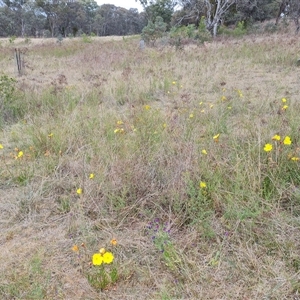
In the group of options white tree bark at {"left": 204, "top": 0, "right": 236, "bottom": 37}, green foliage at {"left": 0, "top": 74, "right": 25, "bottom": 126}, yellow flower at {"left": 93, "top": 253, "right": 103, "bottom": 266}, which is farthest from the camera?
white tree bark at {"left": 204, "top": 0, "right": 236, "bottom": 37}

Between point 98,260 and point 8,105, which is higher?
point 8,105

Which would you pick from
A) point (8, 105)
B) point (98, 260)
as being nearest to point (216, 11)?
point (8, 105)

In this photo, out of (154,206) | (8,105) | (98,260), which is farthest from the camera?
(8,105)

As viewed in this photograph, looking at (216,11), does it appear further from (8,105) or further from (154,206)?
(154,206)

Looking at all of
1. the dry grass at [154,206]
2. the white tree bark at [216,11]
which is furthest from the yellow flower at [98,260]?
the white tree bark at [216,11]

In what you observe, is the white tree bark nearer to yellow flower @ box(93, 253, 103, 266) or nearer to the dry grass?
the dry grass

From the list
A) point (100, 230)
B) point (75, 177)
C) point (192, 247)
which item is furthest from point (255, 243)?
point (75, 177)

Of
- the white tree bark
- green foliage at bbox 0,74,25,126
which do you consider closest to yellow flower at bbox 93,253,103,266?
green foliage at bbox 0,74,25,126

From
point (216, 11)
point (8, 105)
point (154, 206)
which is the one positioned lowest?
point (154, 206)

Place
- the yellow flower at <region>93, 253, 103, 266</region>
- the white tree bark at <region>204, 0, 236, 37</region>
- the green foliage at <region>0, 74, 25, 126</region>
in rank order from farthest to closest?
the white tree bark at <region>204, 0, 236, 37</region>, the green foliage at <region>0, 74, 25, 126</region>, the yellow flower at <region>93, 253, 103, 266</region>

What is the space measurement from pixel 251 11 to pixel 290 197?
25999mm

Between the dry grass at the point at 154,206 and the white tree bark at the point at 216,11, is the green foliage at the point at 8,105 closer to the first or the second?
the dry grass at the point at 154,206

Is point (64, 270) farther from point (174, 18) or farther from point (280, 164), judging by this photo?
point (174, 18)

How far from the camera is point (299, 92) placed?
13.8 ft
